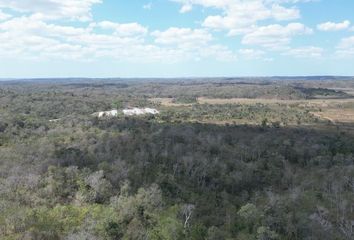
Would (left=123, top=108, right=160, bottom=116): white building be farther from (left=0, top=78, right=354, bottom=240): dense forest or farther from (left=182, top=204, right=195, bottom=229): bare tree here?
(left=182, top=204, right=195, bottom=229): bare tree

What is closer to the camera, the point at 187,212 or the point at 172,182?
the point at 187,212

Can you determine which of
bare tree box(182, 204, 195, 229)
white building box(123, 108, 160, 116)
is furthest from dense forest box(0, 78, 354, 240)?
white building box(123, 108, 160, 116)

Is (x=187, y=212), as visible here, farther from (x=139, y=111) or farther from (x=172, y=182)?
(x=139, y=111)

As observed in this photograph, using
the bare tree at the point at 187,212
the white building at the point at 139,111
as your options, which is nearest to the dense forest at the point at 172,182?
the bare tree at the point at 187,212

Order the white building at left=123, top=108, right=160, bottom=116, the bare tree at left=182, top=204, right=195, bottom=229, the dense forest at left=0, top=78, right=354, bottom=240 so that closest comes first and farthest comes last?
the dense forest at left=0, top=78, right=354, bottom=240 → the bare tree at left=182, top=204, right=195, bottom=229 → the white building at left=123, top=108, right=160, bottom=116

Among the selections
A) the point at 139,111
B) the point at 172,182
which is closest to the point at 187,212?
the point at 172,182

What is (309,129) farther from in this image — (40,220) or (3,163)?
(40,220)

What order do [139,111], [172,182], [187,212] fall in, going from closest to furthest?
[187,212] → [172,182] → [139,111]

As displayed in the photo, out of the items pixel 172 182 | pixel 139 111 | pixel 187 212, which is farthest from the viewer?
pixel 139 111
